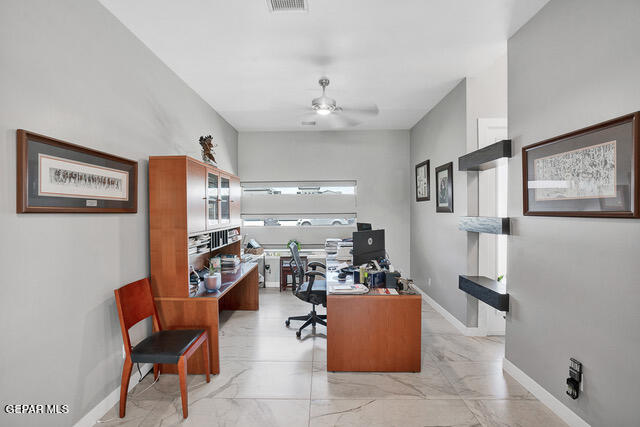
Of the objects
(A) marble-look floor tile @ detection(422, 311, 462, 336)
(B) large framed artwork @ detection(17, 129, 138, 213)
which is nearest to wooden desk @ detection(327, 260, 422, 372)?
(A) marble-look floor tile @ detection(422, 311, 462, 336)

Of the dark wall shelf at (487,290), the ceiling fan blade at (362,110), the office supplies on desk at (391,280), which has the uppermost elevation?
the ceiling fan blade at (362,110)

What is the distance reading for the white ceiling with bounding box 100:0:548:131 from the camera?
2.13m

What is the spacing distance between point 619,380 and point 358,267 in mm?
1971

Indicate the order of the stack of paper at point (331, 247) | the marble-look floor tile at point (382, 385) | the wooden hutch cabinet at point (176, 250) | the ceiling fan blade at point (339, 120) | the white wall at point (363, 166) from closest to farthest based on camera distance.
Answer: the marble-look floor tile at point (382, 385) < the wooden hutch cabinet at point (176, 250) < the ceiling fan blade at point (339, 120) < the stack of paper at point (331, 247) < the white wall at point (363, 166)

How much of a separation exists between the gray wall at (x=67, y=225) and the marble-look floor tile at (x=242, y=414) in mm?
585

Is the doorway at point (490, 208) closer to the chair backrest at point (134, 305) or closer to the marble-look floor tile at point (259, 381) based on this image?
the marble-look floor tile at point (259, 381)

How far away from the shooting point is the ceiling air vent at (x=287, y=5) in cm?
203

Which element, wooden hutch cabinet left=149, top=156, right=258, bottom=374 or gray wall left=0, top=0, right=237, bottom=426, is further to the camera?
wooden hutch cabinet left=149, top=156, right=258, bottom=374

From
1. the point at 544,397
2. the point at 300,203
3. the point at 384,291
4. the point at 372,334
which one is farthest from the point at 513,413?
the point at 300,203

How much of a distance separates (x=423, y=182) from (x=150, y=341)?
13.4 feet

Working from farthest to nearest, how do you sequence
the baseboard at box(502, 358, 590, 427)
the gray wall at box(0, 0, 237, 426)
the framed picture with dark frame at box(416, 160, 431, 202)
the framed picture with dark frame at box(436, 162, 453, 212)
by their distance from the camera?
the framed picture with dark frame at box(416, 160, 431, 202) < the framed picture with dark frame at box(436, 162, 453, 212) < the baseboard at box(502, 358, 590, 427) < the gray wall at box(0, 0, 237, 426)

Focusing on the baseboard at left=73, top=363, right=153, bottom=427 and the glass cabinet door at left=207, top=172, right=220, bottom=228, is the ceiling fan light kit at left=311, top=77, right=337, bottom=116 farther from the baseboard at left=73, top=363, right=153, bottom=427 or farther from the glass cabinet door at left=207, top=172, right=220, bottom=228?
the baseboard at left=73, top=363, right=153, bottom=427

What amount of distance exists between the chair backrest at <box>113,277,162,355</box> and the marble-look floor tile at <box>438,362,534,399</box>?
8.30ft

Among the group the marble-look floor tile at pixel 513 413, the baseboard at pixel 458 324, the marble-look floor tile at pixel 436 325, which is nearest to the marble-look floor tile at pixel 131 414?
the marble-look floor tile at pixel 513 413
